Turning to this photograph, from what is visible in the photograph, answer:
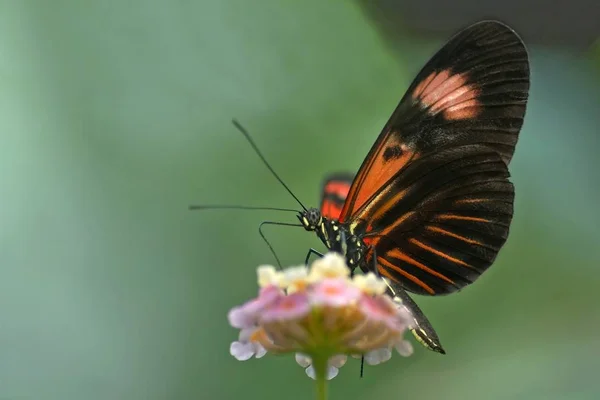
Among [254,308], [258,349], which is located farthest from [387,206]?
[254,308]

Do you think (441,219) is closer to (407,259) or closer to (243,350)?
(407,259)

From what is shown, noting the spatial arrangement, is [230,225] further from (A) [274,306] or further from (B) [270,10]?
(A) [274,306]

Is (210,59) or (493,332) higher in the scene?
(210,59)

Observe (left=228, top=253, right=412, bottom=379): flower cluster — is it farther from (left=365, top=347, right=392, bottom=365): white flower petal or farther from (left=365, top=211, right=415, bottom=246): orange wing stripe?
(left=365, top=211, right=415, bottom=246): orange wing stripe

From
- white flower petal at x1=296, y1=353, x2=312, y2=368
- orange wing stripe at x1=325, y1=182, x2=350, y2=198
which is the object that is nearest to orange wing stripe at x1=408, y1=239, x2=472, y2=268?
orange wing stripe at x1=325, y1=182, x2=350, y2=198

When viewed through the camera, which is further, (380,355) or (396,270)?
(396,270)

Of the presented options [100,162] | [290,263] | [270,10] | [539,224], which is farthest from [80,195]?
[539,224]

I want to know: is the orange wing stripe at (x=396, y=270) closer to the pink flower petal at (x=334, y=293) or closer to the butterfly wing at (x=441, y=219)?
the butterfly wing at (x=441, y=219)
